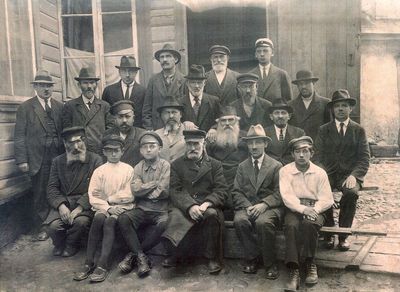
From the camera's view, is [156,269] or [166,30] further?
[166,30]

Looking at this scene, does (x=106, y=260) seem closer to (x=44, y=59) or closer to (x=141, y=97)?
(x=141, y=97)

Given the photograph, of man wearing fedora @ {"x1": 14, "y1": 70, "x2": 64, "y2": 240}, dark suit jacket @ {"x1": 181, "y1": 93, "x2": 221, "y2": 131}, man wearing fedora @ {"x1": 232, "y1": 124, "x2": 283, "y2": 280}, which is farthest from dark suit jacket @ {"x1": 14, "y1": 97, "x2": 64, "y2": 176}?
man wearing fedora @ {"x1": 232, "y1": 124, "x2": 283, "y2": 280}

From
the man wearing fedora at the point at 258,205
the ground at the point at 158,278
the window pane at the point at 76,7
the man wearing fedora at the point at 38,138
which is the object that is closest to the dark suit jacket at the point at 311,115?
the man wearing fedora at the point at 258,205

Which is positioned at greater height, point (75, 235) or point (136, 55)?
point (136, 55)

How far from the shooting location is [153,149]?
3682 mm

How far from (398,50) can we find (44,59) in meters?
5.46

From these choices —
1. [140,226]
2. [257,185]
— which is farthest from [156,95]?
[257,185]

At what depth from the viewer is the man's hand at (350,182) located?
3.69 meters

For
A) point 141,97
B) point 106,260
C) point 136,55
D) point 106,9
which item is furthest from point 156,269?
point 106,9

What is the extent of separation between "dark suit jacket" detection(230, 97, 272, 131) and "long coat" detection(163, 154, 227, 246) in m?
0.64

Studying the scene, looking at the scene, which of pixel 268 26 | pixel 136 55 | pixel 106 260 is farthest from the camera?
pixel 136 55

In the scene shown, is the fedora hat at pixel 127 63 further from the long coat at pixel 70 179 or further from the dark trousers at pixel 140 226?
the dark trousers at pixel 140 226

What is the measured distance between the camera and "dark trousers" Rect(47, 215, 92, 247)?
3.75m

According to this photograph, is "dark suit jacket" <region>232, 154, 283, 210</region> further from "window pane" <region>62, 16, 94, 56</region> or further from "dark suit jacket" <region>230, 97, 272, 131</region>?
"window pane" <region>62, 16, 94, 56</region>
